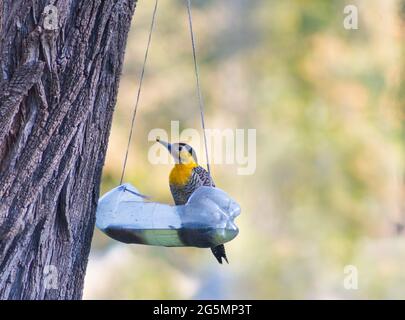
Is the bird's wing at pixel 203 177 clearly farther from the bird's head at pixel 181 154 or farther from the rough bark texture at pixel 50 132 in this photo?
the rough bark texture at pixel 50 132

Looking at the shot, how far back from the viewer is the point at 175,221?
56.0 inches

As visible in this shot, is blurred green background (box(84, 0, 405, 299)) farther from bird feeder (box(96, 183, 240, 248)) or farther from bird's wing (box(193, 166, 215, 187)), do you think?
bird feeder (box(96, 183, 240, 248))

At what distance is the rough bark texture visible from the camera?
1302 mm

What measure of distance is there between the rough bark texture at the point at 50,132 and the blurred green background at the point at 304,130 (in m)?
2.47

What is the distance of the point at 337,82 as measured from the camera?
13.5 ft

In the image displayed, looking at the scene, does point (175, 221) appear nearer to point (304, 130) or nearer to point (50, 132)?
point (50, 132)

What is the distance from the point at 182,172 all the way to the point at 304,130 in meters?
2.11

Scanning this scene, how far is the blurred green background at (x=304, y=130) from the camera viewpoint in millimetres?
3945

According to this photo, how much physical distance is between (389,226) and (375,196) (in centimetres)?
21

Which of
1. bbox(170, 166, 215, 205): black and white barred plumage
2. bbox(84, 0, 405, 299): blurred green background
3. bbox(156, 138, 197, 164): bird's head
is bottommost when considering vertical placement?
bbox(170, 166, 215, 205): black and white barred plumage

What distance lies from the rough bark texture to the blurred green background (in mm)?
2472

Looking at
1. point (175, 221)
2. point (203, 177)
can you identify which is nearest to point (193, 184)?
point (203, 177)

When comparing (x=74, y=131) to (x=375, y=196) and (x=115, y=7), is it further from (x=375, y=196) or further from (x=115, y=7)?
(x=375, y=196)

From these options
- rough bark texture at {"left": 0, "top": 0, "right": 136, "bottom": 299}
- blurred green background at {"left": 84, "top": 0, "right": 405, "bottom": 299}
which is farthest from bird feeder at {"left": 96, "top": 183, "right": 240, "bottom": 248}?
blurred green background at {"left": 84, "top": 0, "right": 405, "bottom": 299}
